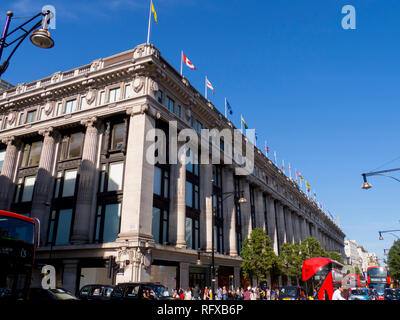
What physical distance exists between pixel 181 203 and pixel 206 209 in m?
5.97

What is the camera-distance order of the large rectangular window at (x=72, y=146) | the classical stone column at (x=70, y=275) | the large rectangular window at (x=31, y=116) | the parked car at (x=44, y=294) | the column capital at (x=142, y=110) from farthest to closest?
the large rectangular window at (x=31, y=116) < the large rectangular window at (x=72, y=146) < the column capital at (x=142, y=110) < the classical stone column at (x=70, y=275) < the parked car at (x=44, y=294)

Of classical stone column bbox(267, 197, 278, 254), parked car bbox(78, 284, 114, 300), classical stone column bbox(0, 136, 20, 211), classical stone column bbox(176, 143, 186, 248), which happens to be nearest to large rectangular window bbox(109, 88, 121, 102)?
classical stone column bbox(176, 143, 186, 248)

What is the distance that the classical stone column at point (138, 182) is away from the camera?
26.0 m

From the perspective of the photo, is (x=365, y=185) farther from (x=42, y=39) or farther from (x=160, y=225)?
(x=42, y=39)

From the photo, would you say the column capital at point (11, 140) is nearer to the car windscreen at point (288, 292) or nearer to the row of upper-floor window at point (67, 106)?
the row of upper-floor window at point (67, 106)

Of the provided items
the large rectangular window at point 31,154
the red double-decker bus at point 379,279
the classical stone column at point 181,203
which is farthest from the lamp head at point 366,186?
the large rectangular window at point 31,154

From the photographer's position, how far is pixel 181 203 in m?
31.7

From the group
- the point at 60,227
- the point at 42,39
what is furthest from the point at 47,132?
the point at 42,39

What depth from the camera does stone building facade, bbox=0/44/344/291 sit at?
2733 centimetres

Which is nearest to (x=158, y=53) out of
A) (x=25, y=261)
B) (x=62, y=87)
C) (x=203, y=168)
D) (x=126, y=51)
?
(x=126, y=51)

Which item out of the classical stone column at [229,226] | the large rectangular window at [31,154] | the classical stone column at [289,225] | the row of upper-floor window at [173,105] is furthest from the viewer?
the classical stone column at [289,225]

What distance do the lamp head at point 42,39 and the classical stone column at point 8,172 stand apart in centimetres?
2819

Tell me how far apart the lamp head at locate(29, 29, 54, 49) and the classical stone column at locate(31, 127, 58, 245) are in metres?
21.3
